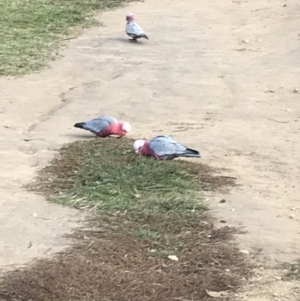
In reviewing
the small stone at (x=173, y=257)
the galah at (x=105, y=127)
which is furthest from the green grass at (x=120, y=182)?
the small stone at (x=173, y=257)

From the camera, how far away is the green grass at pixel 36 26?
824cm

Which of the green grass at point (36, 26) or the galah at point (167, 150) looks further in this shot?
the green grass at point (36, 26)

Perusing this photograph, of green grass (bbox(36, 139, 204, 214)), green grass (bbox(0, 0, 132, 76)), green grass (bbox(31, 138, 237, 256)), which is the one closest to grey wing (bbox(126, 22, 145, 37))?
green grass (bbox(0, 0, 132, 76))

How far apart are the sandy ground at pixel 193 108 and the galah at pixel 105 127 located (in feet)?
0.71

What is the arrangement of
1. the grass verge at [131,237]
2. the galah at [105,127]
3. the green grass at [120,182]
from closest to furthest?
the grass verge at [131,237]
the green grass at [120,182]
the galah at [105,127]

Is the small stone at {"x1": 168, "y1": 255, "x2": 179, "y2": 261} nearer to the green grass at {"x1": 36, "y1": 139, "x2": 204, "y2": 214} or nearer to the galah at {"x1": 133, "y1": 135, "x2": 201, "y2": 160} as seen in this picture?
the green grass at {"x1": 36, "y1": 139, "x2": 204, "y2": 214}

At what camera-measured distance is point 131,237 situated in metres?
4.18

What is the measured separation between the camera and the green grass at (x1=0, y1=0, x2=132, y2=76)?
27.0 ft

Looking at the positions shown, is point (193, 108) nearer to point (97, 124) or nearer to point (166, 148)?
point (97, 124)

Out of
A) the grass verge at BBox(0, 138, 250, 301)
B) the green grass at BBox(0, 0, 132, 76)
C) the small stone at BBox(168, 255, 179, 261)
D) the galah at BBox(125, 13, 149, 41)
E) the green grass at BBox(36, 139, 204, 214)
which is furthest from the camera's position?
the galah at BBox(125, 13, 149, 41)

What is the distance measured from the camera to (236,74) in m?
7.89

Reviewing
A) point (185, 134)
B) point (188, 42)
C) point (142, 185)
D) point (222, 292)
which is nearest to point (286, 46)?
point (188, 42)

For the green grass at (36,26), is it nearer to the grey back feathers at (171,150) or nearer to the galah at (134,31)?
the galah at (134,31)

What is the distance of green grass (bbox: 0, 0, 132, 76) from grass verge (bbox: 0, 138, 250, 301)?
291 cm
